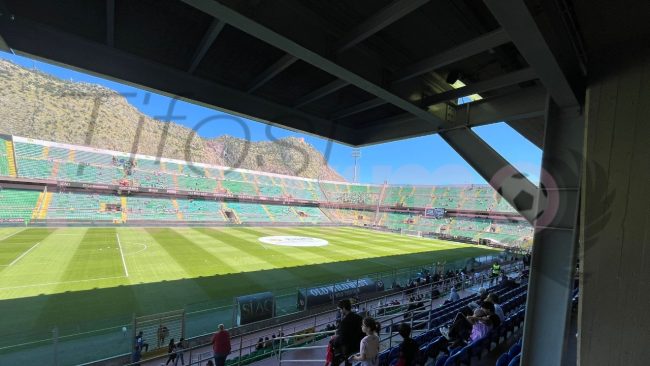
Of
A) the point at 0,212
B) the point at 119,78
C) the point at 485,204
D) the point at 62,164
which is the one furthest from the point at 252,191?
the point at 119,78

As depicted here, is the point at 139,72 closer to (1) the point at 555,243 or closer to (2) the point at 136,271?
(1) the point at 555,243

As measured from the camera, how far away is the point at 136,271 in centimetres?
1523

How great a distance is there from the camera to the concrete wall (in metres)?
2.02

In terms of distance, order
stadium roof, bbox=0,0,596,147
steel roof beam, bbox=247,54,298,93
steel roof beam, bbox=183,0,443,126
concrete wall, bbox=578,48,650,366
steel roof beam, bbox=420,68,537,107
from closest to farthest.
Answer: steel roof beam, bbox=183,0,443,126 < concrete wall, bbox=578,48,650,366 < stadium roof, bbox=0,0,596,147 < steel roof beam, bbox=420,68,537,107 < steel roof beam, bbox=247,54,298,93

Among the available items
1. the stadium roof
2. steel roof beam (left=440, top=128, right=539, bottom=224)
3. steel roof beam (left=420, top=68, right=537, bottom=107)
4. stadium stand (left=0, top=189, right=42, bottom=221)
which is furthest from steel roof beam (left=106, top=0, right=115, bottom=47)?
stadium stand (left=0, top=189, right=42, bottom=221)

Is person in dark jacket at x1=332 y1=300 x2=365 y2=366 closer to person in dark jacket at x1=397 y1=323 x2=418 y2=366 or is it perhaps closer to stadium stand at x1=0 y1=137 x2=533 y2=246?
person in dark jacket at x1=397 y1=323 x2=418 y2=366

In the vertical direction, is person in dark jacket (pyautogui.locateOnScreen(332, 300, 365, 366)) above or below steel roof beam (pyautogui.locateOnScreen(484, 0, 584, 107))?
below

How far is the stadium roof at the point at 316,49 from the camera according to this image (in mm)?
2205

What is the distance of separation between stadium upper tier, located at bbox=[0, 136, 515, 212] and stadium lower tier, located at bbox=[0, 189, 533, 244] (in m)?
2.23

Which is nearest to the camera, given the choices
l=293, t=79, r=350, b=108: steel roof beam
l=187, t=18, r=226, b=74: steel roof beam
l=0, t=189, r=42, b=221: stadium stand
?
l=187, t=18, r=226, b=74: steel roof beam

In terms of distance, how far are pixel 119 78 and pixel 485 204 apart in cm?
5271

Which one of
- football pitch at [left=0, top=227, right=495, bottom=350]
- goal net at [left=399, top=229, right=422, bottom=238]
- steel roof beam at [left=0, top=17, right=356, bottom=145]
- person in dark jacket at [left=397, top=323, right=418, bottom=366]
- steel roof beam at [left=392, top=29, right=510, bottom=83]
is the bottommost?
football pitch at [left=0, top=227, right=495, bottom=350]

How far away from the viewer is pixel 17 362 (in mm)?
7562

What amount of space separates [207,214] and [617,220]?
4038cm
